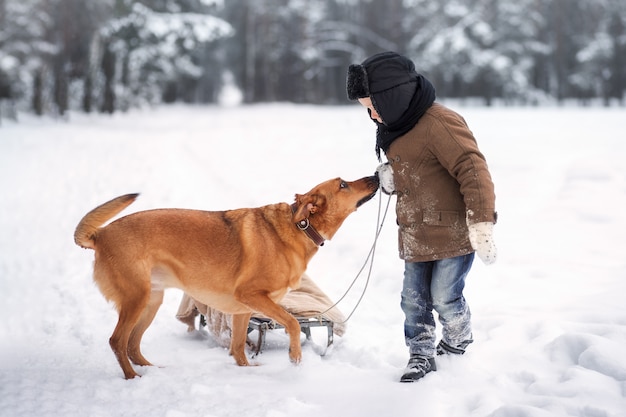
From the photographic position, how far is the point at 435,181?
12.1 ft

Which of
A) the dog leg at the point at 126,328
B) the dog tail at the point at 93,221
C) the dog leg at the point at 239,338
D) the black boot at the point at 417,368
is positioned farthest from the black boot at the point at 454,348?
the dog tail at the point at 93,221

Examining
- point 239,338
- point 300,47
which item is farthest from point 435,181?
point 300,47

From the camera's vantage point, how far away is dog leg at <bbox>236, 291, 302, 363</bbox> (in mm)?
3908

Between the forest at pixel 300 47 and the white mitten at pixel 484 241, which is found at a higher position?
the forest at pixel 300 47

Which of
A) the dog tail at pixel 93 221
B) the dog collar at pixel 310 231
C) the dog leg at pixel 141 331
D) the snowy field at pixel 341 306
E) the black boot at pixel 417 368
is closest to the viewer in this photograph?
the snowy field at pixel 341 306

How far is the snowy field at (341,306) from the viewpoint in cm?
332

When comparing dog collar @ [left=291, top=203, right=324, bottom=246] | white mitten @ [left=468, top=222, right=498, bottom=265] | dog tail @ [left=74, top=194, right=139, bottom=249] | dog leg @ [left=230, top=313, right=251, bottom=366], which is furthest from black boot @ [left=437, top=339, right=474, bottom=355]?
dog tail @ [left=74, top=194, right=139, bottom=249]

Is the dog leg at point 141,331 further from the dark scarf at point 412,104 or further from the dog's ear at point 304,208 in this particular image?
the dark scarf at point 412,104

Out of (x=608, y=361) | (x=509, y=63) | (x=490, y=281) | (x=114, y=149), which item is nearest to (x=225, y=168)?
(x=114, y=149)

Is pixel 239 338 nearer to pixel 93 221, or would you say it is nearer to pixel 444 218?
pixel 93 221

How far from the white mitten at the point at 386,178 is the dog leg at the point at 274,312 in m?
1.15

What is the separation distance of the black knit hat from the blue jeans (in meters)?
1.23

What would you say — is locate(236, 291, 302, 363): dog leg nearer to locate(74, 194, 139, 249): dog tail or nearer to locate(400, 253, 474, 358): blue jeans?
locate(400, 253, 474, 358): blue jeans

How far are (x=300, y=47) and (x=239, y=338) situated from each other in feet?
119
